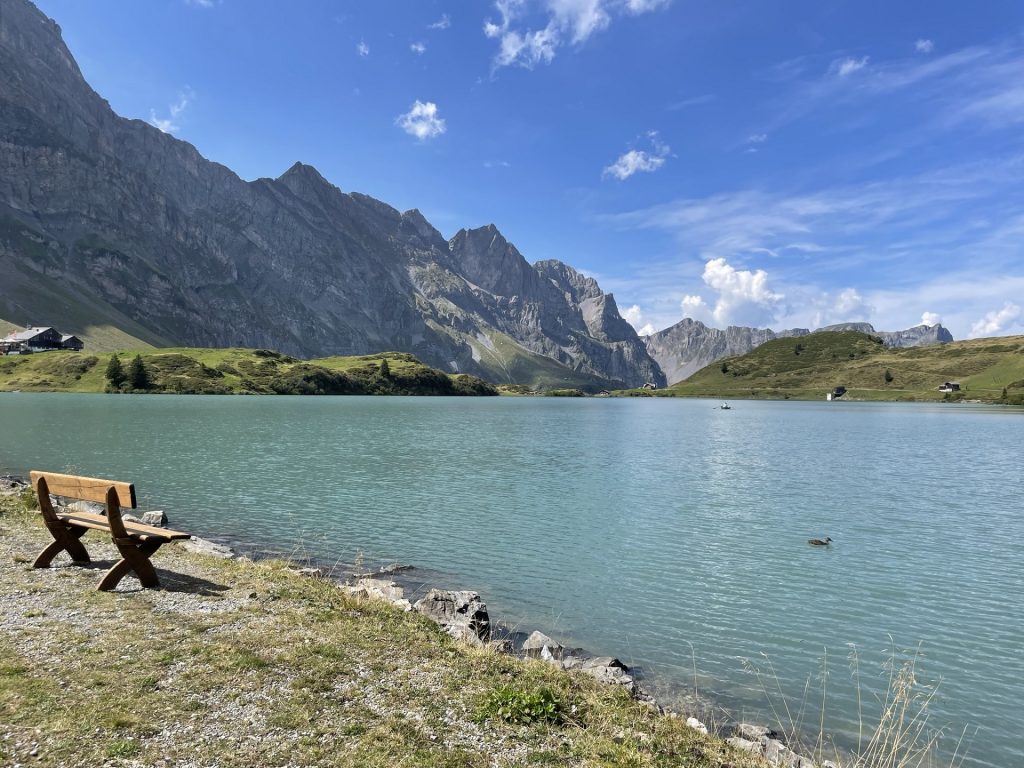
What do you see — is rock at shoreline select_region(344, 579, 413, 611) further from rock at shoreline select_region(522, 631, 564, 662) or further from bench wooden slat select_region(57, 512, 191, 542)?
bench wooden slat select_region(57, 512, 191, 542)

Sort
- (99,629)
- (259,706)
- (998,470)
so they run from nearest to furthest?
1. (259,706)
2. (99,629)
3. (998,470)

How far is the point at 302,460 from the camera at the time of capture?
6394cm

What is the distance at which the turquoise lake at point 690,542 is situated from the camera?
63.4ft

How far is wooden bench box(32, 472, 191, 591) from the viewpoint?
1647 centimetres

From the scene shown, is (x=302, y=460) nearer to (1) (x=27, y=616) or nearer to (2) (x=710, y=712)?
(1) (x=27, y=616)

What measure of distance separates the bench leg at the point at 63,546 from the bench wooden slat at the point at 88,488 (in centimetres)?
145

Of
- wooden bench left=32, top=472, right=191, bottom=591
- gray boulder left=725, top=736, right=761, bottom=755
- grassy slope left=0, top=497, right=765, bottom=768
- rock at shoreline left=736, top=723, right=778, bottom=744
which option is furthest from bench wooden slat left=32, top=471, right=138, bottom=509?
rock at shoreline left=736, top=723, right=778, bottom=744

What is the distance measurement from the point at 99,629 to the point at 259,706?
5961mm

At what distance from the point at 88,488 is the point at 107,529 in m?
1.40

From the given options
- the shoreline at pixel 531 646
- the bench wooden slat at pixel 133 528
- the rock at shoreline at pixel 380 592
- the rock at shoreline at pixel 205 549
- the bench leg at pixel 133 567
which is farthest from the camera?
the rock at shoreline at pixel 205 549

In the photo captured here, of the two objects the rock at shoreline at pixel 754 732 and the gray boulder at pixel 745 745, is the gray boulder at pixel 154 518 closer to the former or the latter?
the rock at shoreline at pixel 754 732

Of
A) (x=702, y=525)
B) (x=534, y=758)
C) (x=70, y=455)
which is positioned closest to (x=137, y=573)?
(x=534, y=758)

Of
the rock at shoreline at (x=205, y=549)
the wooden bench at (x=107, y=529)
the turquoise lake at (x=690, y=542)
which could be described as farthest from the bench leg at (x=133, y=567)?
the turquoise lake at (x=690, y=542)

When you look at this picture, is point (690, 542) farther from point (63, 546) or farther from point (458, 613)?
point (63, 546)
